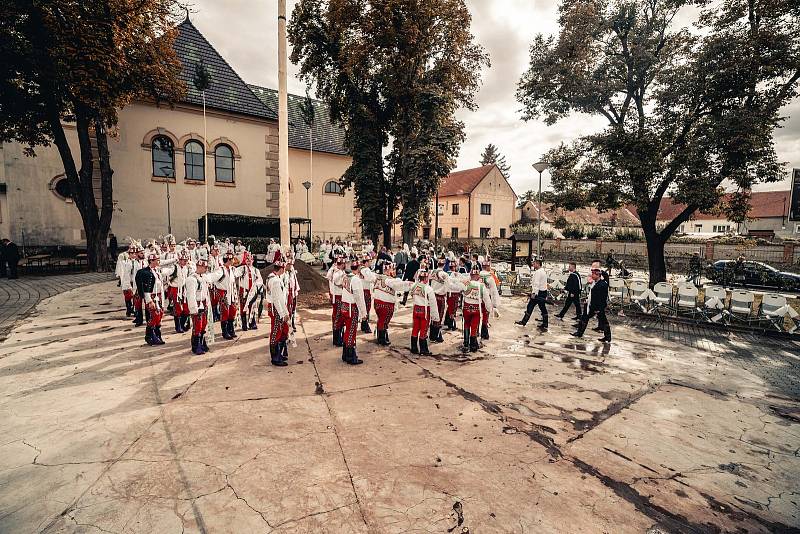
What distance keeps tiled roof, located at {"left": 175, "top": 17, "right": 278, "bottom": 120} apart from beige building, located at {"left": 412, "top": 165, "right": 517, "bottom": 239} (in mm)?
25863

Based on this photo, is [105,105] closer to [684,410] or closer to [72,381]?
[72,381]

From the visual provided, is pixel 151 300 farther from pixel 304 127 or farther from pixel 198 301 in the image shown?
pixel 304 127

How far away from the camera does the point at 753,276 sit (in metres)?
19.4

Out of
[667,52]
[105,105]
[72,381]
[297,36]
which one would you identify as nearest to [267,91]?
[297,36]

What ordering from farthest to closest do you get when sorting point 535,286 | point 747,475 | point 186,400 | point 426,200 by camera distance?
point 426,200
point 535,286
point 186,400
point 747,475

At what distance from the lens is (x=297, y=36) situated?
79.6 feet

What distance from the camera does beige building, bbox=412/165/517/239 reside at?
4919cm

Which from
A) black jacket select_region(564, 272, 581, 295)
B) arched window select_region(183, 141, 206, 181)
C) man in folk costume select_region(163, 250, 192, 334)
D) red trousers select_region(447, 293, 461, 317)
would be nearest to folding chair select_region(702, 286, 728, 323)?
black jacket select_region(564, 272, 581, 295)

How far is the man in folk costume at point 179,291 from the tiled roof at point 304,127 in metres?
25.1

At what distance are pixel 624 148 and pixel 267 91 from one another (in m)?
31.3

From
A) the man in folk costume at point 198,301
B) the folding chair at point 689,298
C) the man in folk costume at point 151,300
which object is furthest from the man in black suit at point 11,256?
the folding chair at point 689,298

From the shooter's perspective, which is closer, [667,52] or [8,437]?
[8,437]

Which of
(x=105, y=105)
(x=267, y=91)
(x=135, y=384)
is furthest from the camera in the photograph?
(x=267, y=91)

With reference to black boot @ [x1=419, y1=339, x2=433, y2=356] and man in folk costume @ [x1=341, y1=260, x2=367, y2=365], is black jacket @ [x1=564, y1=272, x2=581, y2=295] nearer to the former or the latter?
black boot @ [x1=419, y1=339, x2=433, y2=356]
